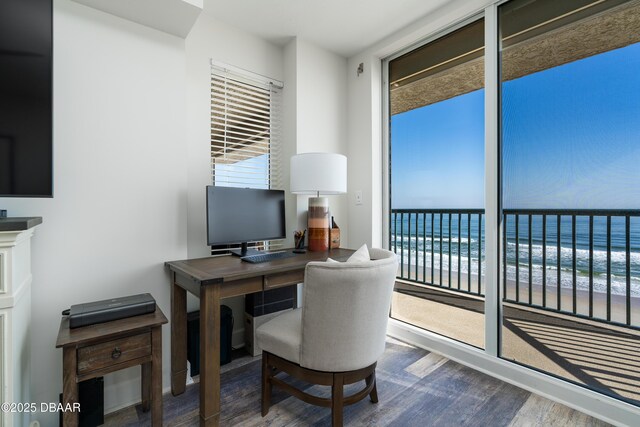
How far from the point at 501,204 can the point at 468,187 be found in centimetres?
29

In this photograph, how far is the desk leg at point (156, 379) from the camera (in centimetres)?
136

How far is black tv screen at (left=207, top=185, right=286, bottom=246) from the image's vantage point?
1861 millimetres

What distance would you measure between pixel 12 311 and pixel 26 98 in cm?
88

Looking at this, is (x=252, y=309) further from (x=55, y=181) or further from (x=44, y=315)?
(x=55, y=181)

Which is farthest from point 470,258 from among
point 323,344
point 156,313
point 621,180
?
point 156,313

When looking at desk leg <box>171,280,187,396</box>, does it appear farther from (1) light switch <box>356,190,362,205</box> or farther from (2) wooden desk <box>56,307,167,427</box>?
(1) light switch <box>356,190,362,205</box>

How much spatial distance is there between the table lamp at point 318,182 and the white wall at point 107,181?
0.79 m

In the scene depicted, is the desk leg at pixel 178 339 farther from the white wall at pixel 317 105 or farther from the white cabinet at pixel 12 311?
the white wall at pixel 317 105

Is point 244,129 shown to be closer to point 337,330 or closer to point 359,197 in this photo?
point 359,197

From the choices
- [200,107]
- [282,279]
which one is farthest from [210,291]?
[200,107]

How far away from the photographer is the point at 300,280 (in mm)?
1828

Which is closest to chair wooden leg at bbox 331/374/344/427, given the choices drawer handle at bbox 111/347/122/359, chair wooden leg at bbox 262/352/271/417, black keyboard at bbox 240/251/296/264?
chair wooden leg at bbox 262/352/271/417

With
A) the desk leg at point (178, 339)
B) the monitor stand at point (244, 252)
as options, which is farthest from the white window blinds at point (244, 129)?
the desk leg at point (178, 339)

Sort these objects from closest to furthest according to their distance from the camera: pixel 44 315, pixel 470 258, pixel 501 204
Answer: pixel 44 315 → pixel 501 204 → pixel 470 258
